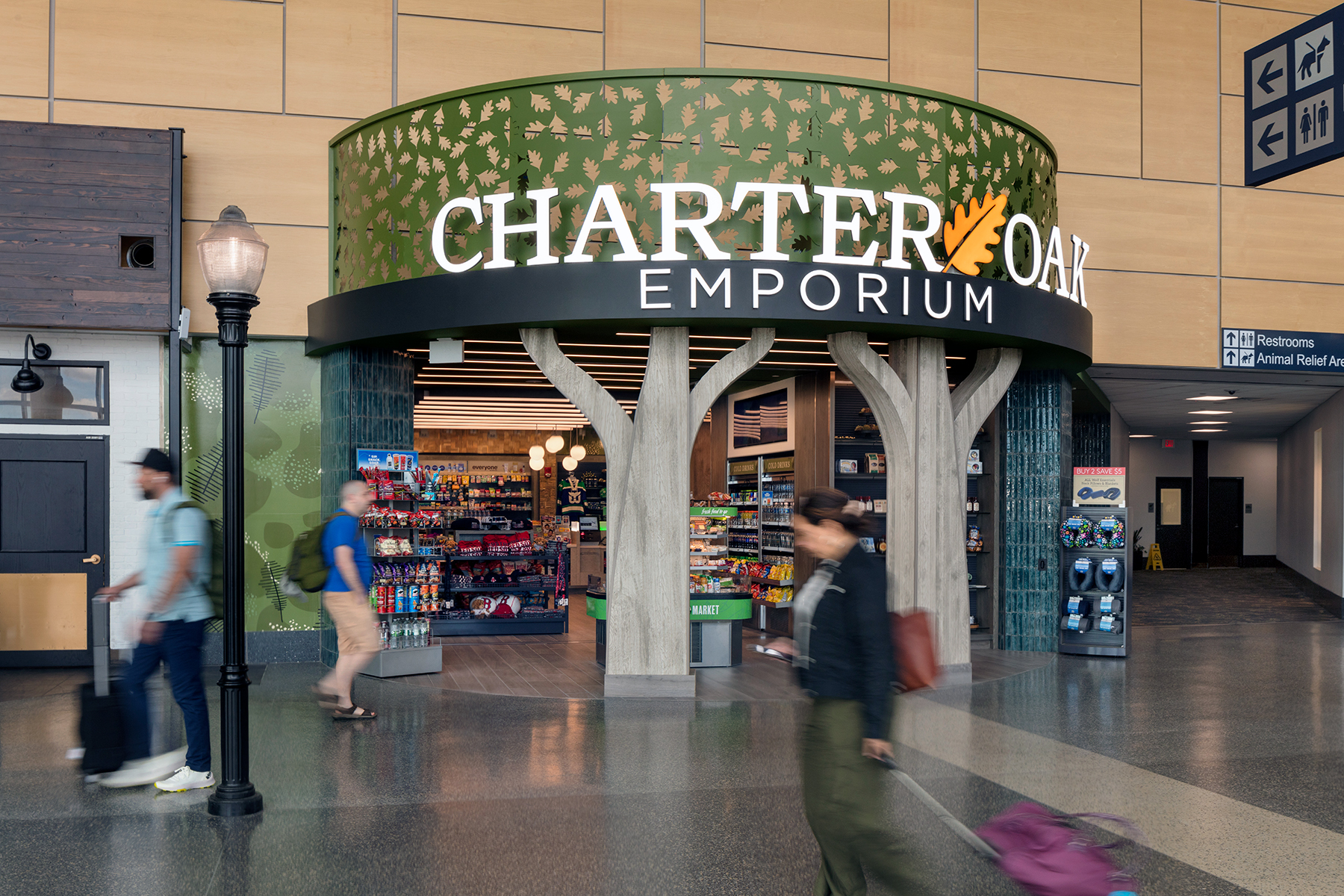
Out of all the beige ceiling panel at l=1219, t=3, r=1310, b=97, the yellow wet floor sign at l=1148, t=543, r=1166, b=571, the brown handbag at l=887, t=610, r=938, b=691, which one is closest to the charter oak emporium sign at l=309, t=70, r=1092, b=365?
the brown handbag at l=887, t=610, r=938, b=691

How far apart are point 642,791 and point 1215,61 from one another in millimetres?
12060

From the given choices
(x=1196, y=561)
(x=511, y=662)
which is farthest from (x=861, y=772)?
(x=1196, y=561)

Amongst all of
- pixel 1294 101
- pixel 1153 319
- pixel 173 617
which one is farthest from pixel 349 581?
pixel 1153 319

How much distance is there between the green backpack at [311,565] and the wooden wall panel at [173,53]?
5316 millimetres

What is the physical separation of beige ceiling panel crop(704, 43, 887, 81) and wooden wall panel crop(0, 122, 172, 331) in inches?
226

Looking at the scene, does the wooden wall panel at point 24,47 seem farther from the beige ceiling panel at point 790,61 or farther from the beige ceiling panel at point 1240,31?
the beige ceiling panel at point 1240,31

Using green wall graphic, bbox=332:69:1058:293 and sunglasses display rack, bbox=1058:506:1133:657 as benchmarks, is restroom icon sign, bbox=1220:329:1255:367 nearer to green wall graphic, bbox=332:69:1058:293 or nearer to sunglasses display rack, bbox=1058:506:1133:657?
sunglasses display rack, bbox=1058:506:1133:657

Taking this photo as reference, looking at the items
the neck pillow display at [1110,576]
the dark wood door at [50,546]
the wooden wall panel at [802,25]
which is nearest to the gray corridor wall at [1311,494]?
the neck pillow display at [1110,576]

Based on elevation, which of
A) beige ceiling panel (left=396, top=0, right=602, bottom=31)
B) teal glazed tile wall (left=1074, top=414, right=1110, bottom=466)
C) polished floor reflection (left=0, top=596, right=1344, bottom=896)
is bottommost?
polished floor reflection (left=0, top=596, right=1344, bottom=896)

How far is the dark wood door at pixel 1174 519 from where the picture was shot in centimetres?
2531

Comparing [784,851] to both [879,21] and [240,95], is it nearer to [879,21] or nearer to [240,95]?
[240,95]

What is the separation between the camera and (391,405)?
34.8ft

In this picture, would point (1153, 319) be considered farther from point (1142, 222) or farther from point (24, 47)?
point (24, 47)

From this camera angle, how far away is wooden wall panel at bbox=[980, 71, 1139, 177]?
12.5 m
